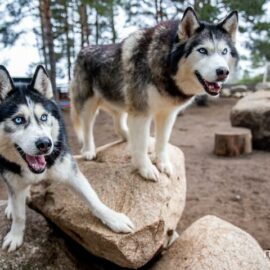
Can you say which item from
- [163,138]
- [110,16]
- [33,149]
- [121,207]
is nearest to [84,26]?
[110,16]

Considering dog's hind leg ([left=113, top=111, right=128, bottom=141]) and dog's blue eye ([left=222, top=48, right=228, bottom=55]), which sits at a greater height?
dog's blue eye ([left=222, top=48, right=228, bottom=55])

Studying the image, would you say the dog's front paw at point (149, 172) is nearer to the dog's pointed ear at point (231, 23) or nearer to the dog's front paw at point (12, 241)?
the dog's front paw at point (12, 241)

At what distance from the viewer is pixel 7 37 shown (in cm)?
1059

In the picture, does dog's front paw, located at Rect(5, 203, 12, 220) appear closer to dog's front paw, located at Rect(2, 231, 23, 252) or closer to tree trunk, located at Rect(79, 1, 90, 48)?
dog's front paw, located at Rect(2, 231, 23, 252)

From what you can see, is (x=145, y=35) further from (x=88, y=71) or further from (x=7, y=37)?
(x=7, y=37)

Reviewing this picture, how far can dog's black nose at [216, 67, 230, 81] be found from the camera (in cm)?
287

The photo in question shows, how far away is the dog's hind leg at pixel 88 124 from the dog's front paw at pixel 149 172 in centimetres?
83

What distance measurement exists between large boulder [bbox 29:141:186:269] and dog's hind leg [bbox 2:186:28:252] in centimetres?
38

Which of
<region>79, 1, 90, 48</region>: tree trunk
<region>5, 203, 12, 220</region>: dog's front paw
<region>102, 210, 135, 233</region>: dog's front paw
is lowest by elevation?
<region>5, 203, 12, 220</region>: dog's front paw

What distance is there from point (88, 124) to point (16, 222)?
1.48 meters

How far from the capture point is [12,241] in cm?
329

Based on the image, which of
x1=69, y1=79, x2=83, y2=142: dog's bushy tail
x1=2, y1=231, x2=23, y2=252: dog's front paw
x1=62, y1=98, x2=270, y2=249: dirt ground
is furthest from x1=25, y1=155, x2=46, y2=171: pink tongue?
x1=62, y1=98, x2=270, y2=249: dirt ground

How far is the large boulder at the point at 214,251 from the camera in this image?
3264 mm

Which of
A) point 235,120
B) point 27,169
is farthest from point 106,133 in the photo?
point 27,169
